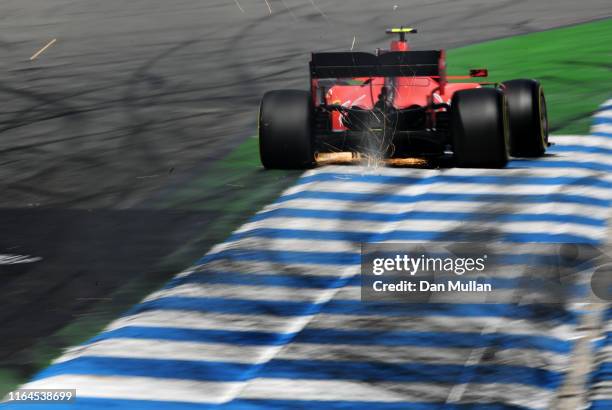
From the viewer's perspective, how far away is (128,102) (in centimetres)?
2083

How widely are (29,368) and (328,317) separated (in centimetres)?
233

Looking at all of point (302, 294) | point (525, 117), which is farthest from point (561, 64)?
point (302, 294)

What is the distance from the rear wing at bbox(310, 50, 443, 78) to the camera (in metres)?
14.7

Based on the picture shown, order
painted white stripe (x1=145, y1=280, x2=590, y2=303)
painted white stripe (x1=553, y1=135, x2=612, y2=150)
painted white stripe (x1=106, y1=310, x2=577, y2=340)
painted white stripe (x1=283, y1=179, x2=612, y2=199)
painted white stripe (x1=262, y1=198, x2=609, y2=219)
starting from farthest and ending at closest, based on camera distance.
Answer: painted white stripe (x1=553, y1=135, x2=612, y2=150) < painted white stripe (x1=283, y1=179, x2=612, y2=199) < painted white stripe (x1=262, y1=198, x2=609, y2=219) < painted white stripe (x1=145, y1=280, x2=590, y2=303) < painted white stripe (x1=106, y1=310, x2=577, y2=340)

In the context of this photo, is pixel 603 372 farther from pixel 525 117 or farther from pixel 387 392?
pixel 525 117

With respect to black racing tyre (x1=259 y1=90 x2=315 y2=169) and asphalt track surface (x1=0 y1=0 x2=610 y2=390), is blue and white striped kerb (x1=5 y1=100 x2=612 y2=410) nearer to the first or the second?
asphalt track surface (x1=0 y1=0 x2=610 y2=390)

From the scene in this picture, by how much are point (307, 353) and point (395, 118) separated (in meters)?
5.93

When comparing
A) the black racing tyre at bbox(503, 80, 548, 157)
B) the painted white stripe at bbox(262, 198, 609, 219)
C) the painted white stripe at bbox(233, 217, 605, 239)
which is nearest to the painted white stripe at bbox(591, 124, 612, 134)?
the black racing tyre at bbox(503, 80, 548, 157)

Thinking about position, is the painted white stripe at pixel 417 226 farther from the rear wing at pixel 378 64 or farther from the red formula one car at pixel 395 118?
the rear wing at pixel 378 64

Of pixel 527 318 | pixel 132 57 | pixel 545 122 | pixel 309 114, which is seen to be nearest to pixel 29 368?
pixel 527 318

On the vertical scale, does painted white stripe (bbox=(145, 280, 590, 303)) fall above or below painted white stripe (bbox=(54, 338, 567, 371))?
above

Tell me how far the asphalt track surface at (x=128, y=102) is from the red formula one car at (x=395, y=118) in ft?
5.12
